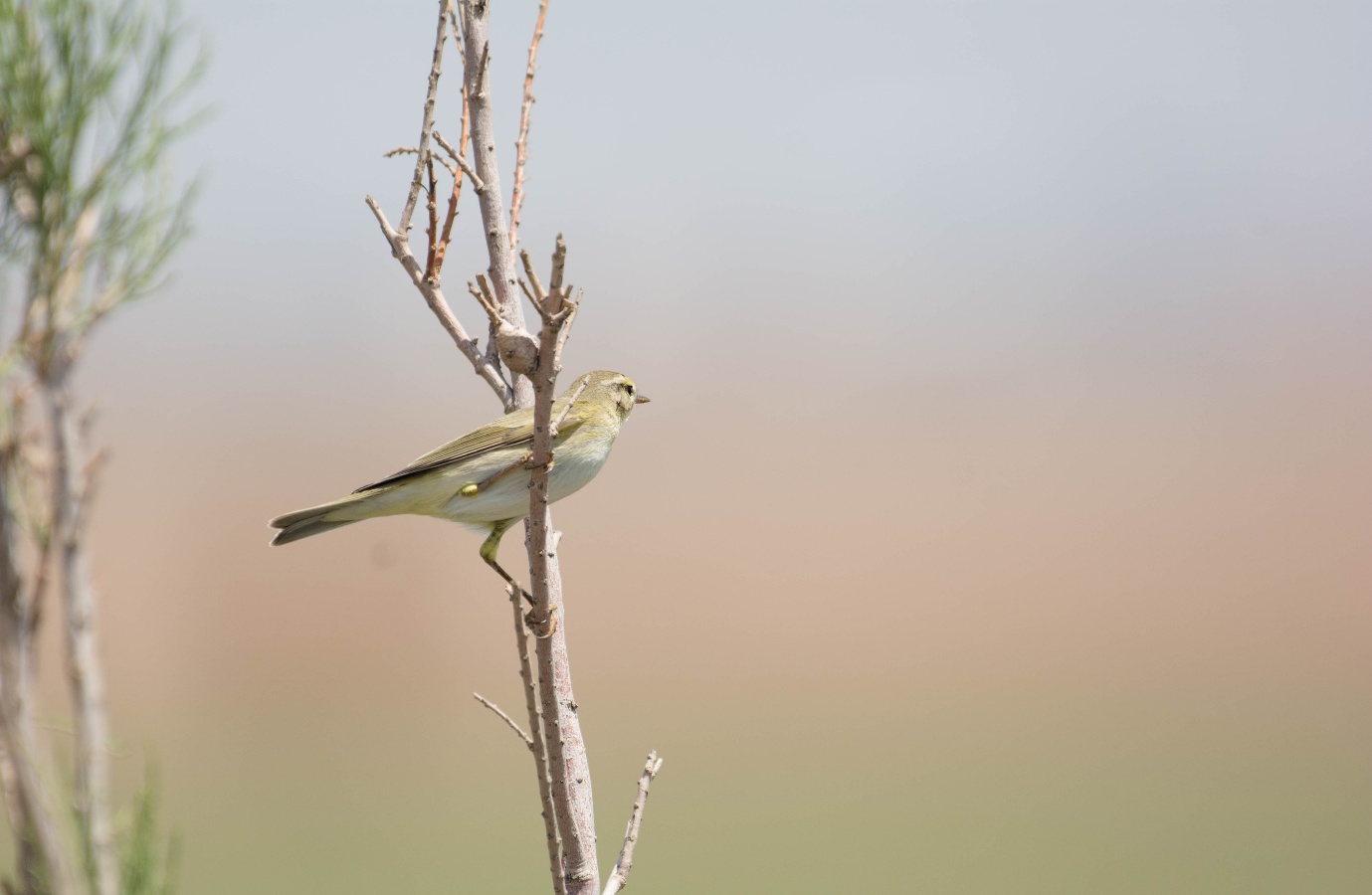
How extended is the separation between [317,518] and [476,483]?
0.58 m

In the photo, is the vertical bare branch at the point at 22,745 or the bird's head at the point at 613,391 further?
the bird's head at the point at 613,391

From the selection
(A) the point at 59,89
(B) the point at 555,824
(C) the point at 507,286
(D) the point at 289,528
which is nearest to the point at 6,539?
(A) the point at 59,89

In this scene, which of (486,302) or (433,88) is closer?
(486,302)

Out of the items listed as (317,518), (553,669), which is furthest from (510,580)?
(317,518)

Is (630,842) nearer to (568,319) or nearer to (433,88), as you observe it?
(568,319)

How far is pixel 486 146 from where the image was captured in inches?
133

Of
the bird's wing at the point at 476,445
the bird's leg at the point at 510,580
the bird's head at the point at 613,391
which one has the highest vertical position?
the bird's head at the point at 613,391

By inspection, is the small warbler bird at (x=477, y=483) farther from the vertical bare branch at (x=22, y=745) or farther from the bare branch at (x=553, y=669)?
the vertical bare branch at (x=22, y=745)

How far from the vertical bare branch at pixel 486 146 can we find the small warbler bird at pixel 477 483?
0.51 m

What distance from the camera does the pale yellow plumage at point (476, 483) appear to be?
12.2ft

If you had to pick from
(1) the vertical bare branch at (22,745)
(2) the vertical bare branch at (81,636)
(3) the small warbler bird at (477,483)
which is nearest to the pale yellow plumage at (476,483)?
(3) the small warbler bird at (477,483)

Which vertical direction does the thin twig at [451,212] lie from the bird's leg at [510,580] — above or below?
above

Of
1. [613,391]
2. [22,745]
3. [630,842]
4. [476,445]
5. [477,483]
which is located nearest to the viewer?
[22,745]

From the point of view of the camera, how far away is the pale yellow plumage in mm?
3719
